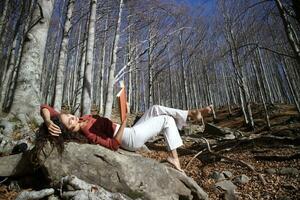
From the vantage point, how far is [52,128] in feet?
10.4

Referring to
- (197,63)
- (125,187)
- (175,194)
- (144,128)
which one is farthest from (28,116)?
(197,63)

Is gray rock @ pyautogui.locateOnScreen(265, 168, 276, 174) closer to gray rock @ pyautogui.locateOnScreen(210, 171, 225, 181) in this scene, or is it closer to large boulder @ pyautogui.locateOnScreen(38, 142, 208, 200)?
gray rock @ pyautogui.locateOnScreen(210, 171, 225, 181)

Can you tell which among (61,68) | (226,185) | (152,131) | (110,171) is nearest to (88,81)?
(61,68)

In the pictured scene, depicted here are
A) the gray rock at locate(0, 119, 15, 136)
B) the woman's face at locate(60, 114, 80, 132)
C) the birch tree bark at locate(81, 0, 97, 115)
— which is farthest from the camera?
the birch tree bark at locate(81, 0, 97, 115)

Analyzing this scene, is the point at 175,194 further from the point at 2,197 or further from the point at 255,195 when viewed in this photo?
the point at 2,197

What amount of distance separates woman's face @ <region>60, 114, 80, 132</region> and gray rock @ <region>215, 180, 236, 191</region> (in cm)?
234

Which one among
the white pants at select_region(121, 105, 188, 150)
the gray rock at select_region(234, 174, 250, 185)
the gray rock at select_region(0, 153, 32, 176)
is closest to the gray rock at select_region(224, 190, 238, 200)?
the gray rock at select_region(234, 174, 250, 185)

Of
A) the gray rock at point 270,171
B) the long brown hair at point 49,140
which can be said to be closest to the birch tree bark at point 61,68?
the long brown hair at point 49,140

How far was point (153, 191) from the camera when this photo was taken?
10.1 ft

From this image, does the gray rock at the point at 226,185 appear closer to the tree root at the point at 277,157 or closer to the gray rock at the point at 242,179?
the gray rock at the point at 242,179

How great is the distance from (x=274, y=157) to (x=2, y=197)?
17.0ft

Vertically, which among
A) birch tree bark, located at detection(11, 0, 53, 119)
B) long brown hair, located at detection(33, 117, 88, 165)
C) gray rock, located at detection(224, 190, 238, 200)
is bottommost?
gray rock, located at detection(224, 190, 238, 200)

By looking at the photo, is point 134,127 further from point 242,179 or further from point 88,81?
point 88,81

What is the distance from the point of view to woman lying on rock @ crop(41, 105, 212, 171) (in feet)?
11.7
